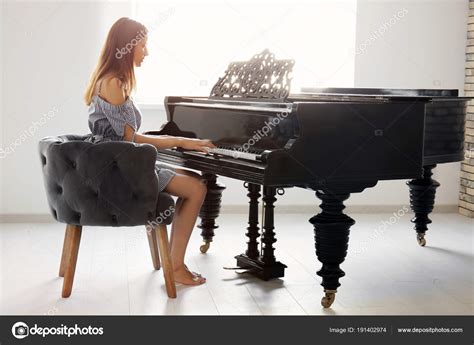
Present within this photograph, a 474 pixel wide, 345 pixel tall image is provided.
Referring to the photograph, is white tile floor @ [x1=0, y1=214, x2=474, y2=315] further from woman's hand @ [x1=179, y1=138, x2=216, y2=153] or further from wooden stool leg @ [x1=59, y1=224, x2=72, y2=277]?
woman's hand @ [x1=179, y1=138, x2=216, y2=153]

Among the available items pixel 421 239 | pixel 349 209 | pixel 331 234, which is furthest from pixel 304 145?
pixel 349 209

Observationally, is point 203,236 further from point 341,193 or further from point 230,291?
point 341,193

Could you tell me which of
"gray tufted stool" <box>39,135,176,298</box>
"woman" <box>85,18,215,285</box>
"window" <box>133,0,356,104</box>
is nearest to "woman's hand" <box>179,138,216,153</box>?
"woman" <box>85,18,215,285</box>

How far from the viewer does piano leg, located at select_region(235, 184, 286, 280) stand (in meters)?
4.25

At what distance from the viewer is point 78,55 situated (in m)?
5.98

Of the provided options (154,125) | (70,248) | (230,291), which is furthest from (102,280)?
(154,125)

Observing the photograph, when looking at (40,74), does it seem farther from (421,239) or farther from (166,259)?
(421,239)

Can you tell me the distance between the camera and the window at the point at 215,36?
20.7 feet

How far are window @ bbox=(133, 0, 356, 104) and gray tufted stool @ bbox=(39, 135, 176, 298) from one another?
8.47 ft

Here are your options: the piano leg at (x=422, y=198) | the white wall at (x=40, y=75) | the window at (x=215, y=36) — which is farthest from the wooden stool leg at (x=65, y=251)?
the piano leg at (x=422, y=198)

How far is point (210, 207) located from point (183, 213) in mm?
851

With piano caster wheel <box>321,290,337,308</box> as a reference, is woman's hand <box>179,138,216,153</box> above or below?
above

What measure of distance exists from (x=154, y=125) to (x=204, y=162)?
7.61ft
